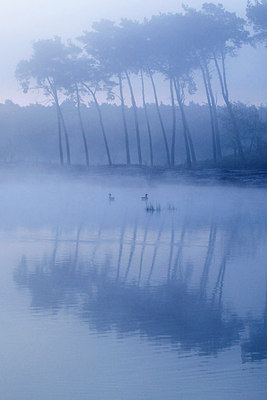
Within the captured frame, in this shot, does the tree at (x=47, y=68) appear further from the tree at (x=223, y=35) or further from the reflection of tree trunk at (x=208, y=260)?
the reflection of tree trunk at (x=208, y=260)

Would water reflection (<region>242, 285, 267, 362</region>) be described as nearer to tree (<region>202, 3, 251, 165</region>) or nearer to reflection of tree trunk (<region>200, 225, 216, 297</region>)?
reflection of tree trunk (<region>200, 225, 216, 297</region>)

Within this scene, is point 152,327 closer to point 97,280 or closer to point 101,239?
point 97,280

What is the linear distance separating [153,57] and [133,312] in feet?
147

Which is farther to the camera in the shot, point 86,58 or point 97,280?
point 86,58

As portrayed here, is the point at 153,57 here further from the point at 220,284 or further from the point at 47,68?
the point at 220,284

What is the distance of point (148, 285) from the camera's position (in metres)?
12.2

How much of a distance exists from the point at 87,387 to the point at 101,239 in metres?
12.2

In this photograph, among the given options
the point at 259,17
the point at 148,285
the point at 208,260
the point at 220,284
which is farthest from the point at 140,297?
the point at 259,17

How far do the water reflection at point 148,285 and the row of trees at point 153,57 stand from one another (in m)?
32.4

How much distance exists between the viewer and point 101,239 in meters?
19.2

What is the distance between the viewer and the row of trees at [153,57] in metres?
51.0

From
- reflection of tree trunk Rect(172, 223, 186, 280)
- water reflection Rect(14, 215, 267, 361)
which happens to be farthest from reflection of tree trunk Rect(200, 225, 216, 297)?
reflection of tree trunk Rect(172, 223, 186, 280)

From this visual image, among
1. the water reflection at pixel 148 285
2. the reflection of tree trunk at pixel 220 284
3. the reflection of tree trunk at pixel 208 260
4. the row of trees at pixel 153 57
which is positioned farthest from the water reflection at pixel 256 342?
the row of trees at pixel 153 57

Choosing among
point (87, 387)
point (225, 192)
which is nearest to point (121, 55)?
point (225, 192)
